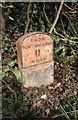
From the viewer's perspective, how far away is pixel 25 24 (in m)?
4.25

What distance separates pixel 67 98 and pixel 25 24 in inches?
54.4

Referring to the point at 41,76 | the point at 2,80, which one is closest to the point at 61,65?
the point at 41,76

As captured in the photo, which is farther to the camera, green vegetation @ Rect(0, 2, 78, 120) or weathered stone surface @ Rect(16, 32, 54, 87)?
weathered stone surface @ Rect(16, 32, 54, 87)

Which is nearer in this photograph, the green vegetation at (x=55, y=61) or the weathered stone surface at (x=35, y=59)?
the green vegetation at (x=55, y=61)

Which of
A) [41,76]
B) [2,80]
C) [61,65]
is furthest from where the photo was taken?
[61,65]

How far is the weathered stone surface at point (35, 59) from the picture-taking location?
3385 mm

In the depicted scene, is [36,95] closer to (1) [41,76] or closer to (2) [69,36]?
(1) [41,76]

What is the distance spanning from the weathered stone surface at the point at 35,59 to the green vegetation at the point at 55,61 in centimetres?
10

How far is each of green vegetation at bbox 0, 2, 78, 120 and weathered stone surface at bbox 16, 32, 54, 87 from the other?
0.33 feet

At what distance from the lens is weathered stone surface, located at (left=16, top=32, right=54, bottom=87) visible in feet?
11.1

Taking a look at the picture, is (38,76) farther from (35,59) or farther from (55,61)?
(55,61)

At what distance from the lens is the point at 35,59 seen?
3.52 meters

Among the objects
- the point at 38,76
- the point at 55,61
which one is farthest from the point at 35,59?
the point at 55,61

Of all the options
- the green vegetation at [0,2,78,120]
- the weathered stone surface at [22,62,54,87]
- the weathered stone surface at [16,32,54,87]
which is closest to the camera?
the green vegetation at [0,2,78,120]
